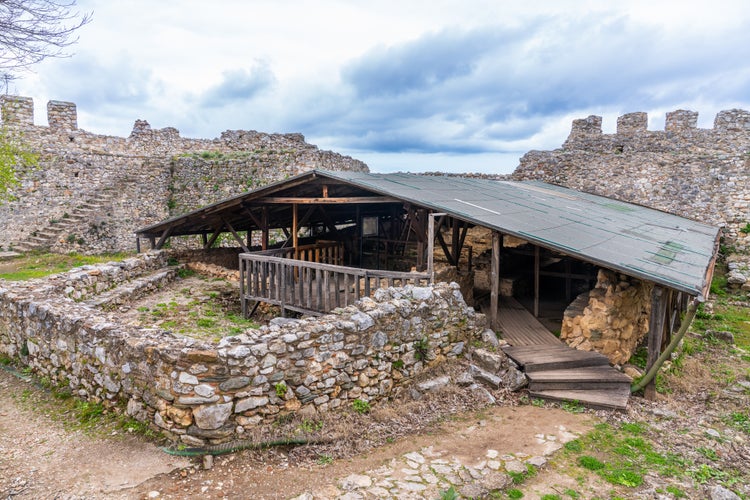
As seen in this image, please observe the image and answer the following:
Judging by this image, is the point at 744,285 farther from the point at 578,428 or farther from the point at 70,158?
the point at 70,158

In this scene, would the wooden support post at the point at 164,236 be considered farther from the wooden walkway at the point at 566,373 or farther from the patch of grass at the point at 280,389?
the wooden walkway at the point at 566,373

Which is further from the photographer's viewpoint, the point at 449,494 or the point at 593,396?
the point at 593,396

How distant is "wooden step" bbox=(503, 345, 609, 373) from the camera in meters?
7.48

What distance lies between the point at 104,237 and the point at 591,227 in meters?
19.9

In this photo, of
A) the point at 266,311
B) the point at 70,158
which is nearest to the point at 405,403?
the point at 266,311

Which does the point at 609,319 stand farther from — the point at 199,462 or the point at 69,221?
the point at 69,221

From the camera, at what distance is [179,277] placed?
13461 mm

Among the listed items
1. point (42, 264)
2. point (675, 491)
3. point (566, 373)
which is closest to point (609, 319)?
point (566, 373)

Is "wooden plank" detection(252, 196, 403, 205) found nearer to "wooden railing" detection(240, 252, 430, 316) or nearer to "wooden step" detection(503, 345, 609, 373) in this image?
"wooden railing" detection(240, 252, 430, 316)

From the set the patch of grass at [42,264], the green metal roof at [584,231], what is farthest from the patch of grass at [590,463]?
the patch of grass at [42,264]

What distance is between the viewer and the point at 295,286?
1086 cm

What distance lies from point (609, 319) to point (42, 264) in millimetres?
18344

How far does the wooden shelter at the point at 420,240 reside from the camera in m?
7.84

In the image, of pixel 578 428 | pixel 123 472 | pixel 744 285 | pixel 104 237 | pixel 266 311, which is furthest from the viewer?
pixel 104 237
